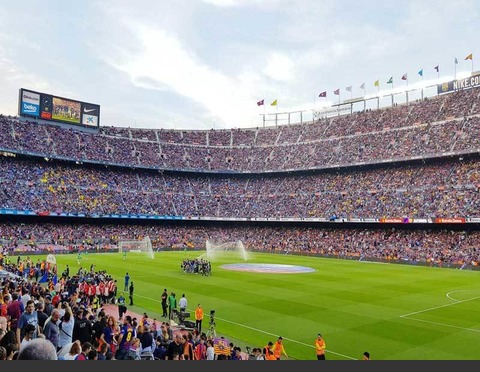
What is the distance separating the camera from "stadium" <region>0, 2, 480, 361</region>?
2122 cm

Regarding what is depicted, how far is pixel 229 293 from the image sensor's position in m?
28.5

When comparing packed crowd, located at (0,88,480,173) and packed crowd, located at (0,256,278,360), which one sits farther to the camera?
packed crowd, located at (0,88,480,173)

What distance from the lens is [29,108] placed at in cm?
7288

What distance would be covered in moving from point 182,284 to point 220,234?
44.4m

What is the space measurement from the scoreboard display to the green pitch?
44191 mm

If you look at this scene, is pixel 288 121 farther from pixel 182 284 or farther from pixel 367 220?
pixel 182 284

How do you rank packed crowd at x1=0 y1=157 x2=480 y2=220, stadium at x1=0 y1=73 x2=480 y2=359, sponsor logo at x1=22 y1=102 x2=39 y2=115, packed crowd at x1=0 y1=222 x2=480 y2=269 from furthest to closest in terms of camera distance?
sponsor logo at x1=22 y1=102 x2=39 y2=115 < packed crowd at x1=0 y1=157 x2=480 y2=220 < packed crowd at x1=0 y1=222 x2=480 y2=269 < stadium at x1=0 y1=73 x2=480 y2=359

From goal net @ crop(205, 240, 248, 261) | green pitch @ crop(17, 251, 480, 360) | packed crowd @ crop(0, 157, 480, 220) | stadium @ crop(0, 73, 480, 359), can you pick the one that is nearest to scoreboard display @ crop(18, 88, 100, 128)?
stadium @ crop(0, 73, 480, 359)

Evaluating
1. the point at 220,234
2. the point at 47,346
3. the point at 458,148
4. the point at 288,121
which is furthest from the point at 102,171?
the point at 47,346

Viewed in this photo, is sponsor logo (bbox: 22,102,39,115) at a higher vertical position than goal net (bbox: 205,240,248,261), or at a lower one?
higher

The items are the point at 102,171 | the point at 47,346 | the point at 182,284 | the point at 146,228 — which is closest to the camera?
the point at 47,346

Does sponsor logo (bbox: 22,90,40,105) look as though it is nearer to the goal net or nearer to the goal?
the goal

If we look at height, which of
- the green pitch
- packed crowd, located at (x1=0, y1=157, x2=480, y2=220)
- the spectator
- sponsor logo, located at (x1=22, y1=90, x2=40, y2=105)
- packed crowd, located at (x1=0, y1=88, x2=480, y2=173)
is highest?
sponsor logo, located at (x1=22, y1=90, x2=40, y2=105)

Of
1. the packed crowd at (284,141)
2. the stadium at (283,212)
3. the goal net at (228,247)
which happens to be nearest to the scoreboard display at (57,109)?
the stadium at (283,212)
